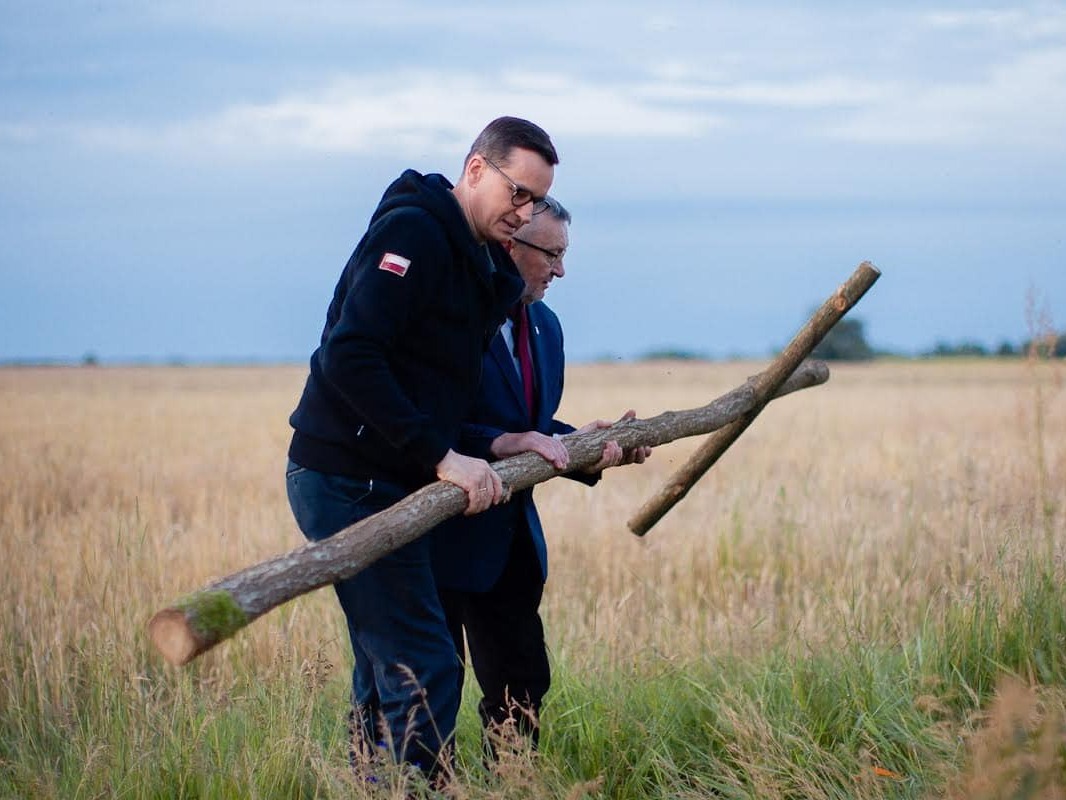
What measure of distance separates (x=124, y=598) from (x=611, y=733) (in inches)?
107

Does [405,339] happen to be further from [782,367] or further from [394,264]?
[782,367]

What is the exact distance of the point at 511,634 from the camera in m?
4.06

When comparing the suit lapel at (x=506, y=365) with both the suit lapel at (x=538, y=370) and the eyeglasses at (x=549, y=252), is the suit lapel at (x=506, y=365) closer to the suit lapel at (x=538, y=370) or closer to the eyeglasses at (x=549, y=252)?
the suit lapel at (x=538, y=370)

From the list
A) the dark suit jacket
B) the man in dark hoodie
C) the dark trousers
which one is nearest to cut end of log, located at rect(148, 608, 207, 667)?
the man in dark hoodie

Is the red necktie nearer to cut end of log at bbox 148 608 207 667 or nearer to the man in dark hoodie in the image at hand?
the man in dark hoodie

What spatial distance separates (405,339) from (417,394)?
0.17 m

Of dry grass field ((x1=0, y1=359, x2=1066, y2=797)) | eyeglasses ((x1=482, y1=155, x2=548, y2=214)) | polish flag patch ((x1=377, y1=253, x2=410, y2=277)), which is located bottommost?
dry grass field ((x1=0, y1=359, x2=1066, y2=797))

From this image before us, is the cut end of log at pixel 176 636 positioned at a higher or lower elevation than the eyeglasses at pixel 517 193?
lower

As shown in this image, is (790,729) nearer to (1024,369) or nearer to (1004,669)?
(1004,669)

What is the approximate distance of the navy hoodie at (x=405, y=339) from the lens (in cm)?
322

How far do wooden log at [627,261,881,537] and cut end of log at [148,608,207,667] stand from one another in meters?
2.47

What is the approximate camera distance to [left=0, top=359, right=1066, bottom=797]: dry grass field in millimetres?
4941

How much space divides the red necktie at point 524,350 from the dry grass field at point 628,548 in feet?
3.71

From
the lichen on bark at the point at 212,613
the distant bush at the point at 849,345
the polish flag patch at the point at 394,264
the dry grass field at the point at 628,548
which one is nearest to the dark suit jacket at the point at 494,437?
the dry grass field at the point at 628,548
